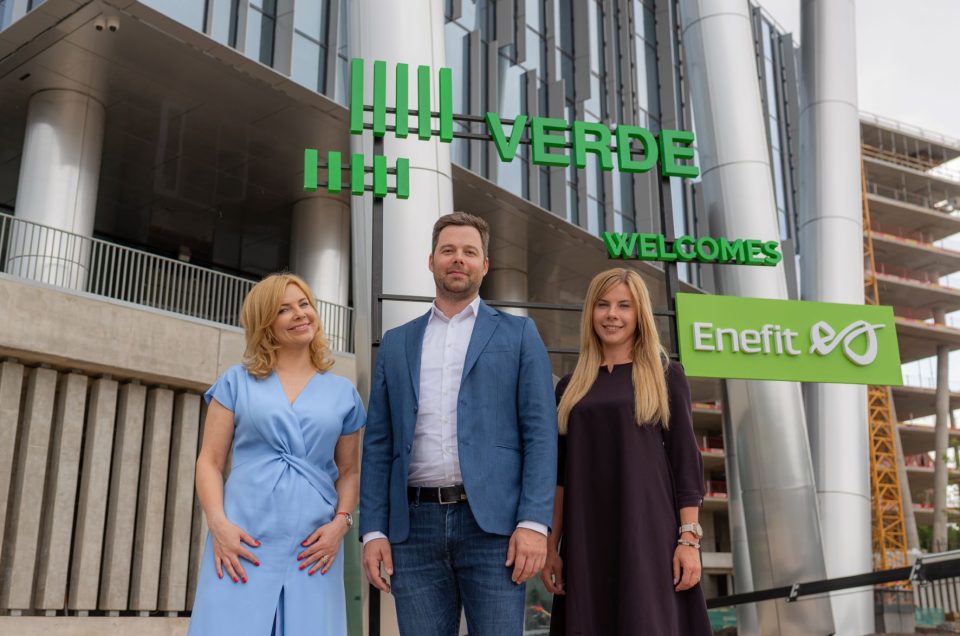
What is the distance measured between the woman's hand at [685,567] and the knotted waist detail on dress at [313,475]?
4.66ft

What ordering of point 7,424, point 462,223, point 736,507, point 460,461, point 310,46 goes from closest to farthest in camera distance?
1. point 460,461
2. point 462,223
3. point 7,424
4. point 736,507
5. point 310,46

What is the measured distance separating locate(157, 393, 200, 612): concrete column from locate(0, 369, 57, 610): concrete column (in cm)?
207

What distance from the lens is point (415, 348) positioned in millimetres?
4043

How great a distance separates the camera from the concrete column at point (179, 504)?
51.0ft

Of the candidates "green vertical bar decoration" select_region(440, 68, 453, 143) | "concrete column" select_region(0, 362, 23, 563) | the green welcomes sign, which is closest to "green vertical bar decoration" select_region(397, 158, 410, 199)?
"green vertical bar decoration" select_region(440, 68, 453, 143)

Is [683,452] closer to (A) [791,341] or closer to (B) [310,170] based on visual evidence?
(A) [791,341]

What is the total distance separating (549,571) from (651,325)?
1.14m

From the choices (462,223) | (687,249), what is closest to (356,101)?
(687,249)

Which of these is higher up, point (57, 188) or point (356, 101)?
point (57, 188)

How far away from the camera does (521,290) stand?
2747cm

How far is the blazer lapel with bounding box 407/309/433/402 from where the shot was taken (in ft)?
12.9

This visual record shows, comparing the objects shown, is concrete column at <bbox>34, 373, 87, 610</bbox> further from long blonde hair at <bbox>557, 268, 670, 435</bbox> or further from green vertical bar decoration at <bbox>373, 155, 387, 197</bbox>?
long blonde hair at <bbox>557, 268, 670, 435</bbox>

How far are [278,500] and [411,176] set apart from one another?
6070 mm

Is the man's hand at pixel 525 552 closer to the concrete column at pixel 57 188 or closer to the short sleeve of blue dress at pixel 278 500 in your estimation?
the short sleeve of blue dress at pixel 278 500
